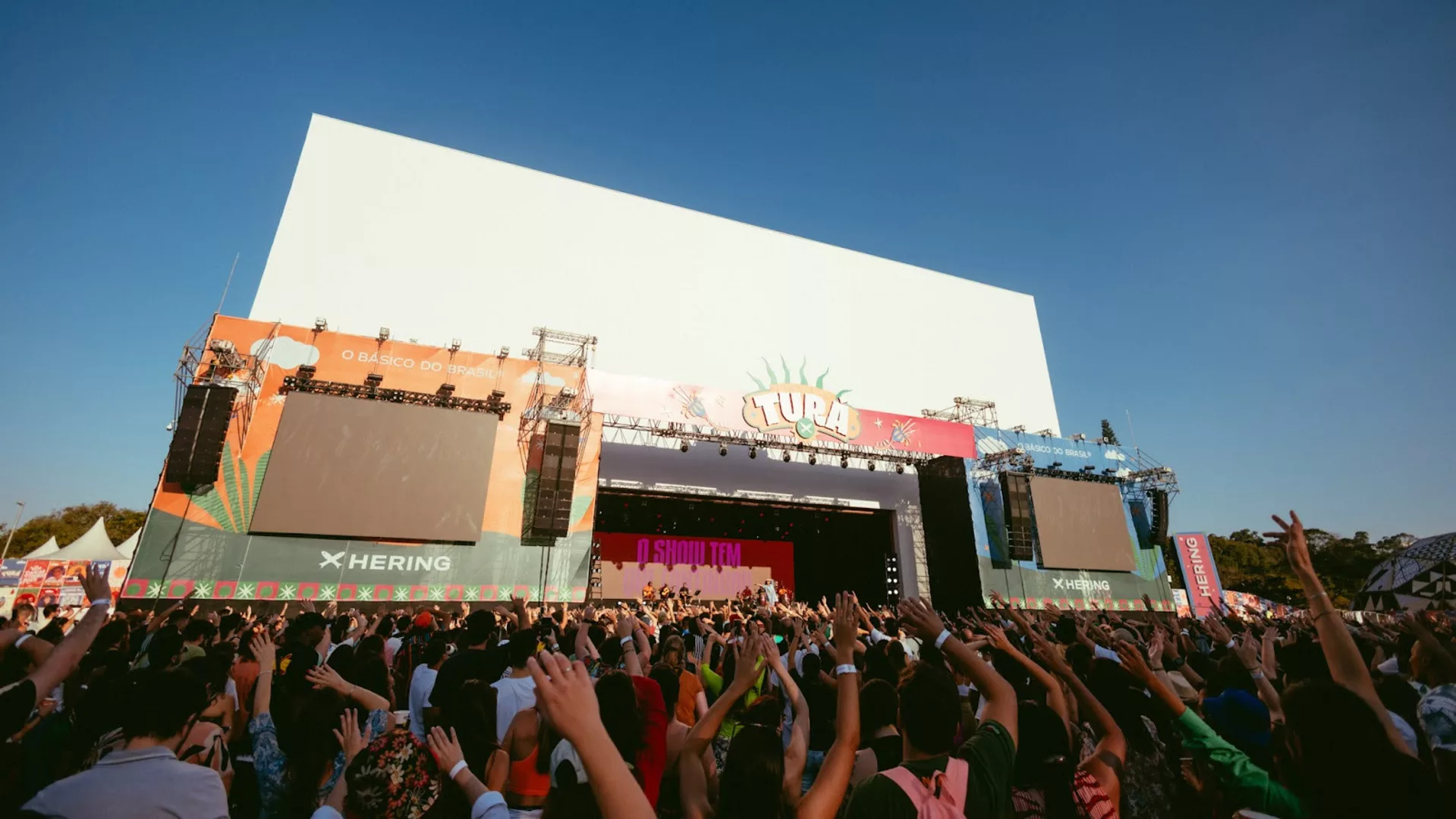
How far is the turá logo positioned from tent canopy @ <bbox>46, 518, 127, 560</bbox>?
64.6 feet

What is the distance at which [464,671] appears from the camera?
137 inches

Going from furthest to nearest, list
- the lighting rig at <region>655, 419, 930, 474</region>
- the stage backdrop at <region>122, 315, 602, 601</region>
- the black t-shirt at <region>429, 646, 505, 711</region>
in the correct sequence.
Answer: the lighting rig at <region>655, 419, 930, 474</region> < the stage backdrop at <region>122, 315, 602, 601</region> < the black t-shirt at <region>429, 646, 505, 711</region>

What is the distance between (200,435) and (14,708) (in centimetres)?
1435

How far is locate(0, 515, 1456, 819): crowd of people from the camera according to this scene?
162cm

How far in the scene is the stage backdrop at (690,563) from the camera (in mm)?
22062

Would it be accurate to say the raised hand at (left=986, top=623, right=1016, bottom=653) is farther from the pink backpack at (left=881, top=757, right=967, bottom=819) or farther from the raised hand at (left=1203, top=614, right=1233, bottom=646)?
the raised hand at (left=1203, top=614, right=1233, bottom=646)

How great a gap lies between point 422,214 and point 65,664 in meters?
22.1

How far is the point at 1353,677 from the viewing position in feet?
7.56

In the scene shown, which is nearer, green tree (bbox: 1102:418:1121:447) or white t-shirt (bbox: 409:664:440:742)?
white t-shirt (bbox: 409:664:440:742)

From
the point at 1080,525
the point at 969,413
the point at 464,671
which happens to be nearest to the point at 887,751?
the point at 464,671

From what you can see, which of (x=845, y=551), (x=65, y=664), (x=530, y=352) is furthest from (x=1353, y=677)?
(x=845, y=551)

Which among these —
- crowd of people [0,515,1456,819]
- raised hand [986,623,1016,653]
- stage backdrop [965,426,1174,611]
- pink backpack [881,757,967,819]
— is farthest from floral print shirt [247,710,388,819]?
stage backdrop [965,426,1174,611]

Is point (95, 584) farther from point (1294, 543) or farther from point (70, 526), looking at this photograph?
point (70, 526)

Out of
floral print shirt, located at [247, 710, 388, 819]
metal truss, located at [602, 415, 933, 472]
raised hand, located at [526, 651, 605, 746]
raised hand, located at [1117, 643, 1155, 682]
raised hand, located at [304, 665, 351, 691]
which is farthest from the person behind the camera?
metal truss, located at [602, 415, 933, 472]
